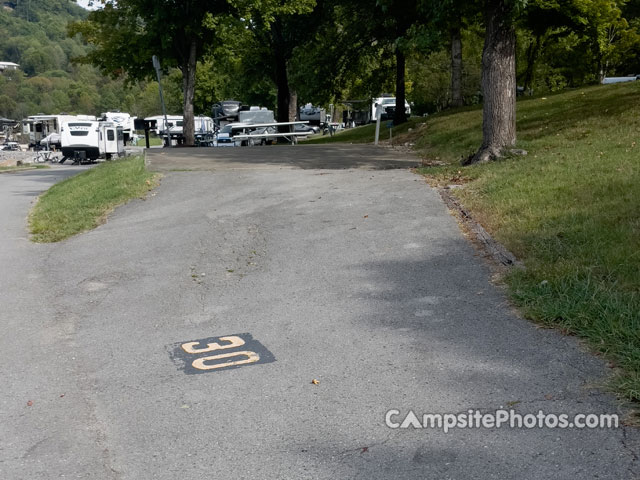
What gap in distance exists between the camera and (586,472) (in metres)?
3.67

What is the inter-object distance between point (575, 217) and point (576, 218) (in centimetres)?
4

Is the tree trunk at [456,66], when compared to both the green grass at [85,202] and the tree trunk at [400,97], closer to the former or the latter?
the tree trunk at [400,97]

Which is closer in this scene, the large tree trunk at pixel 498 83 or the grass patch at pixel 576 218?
the grass patch at pixel 576 218

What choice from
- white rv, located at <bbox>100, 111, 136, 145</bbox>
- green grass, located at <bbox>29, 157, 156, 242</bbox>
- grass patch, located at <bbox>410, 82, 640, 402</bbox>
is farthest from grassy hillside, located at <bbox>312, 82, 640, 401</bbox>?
white rv, located at <bbox>100, 111, 136, 145</bbox>

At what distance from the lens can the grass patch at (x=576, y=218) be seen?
553cm

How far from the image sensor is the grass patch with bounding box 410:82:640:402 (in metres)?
5.53

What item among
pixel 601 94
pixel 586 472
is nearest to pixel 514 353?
pixel 586 472

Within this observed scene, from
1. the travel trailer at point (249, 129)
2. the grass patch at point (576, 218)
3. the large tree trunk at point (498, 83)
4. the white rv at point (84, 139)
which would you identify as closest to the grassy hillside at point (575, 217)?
the grass patch at point (576, 218)

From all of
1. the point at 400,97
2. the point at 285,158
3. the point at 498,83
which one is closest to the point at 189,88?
the point at 400,97

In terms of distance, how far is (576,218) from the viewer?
8.14m

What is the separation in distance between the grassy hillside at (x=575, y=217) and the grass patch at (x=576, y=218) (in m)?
0.01

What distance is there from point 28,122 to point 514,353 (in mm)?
76308

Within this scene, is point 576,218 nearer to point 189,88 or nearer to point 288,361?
point 288,361

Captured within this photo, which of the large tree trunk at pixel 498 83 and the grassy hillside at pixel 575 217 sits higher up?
the large tree trunk at pixel 498 83
